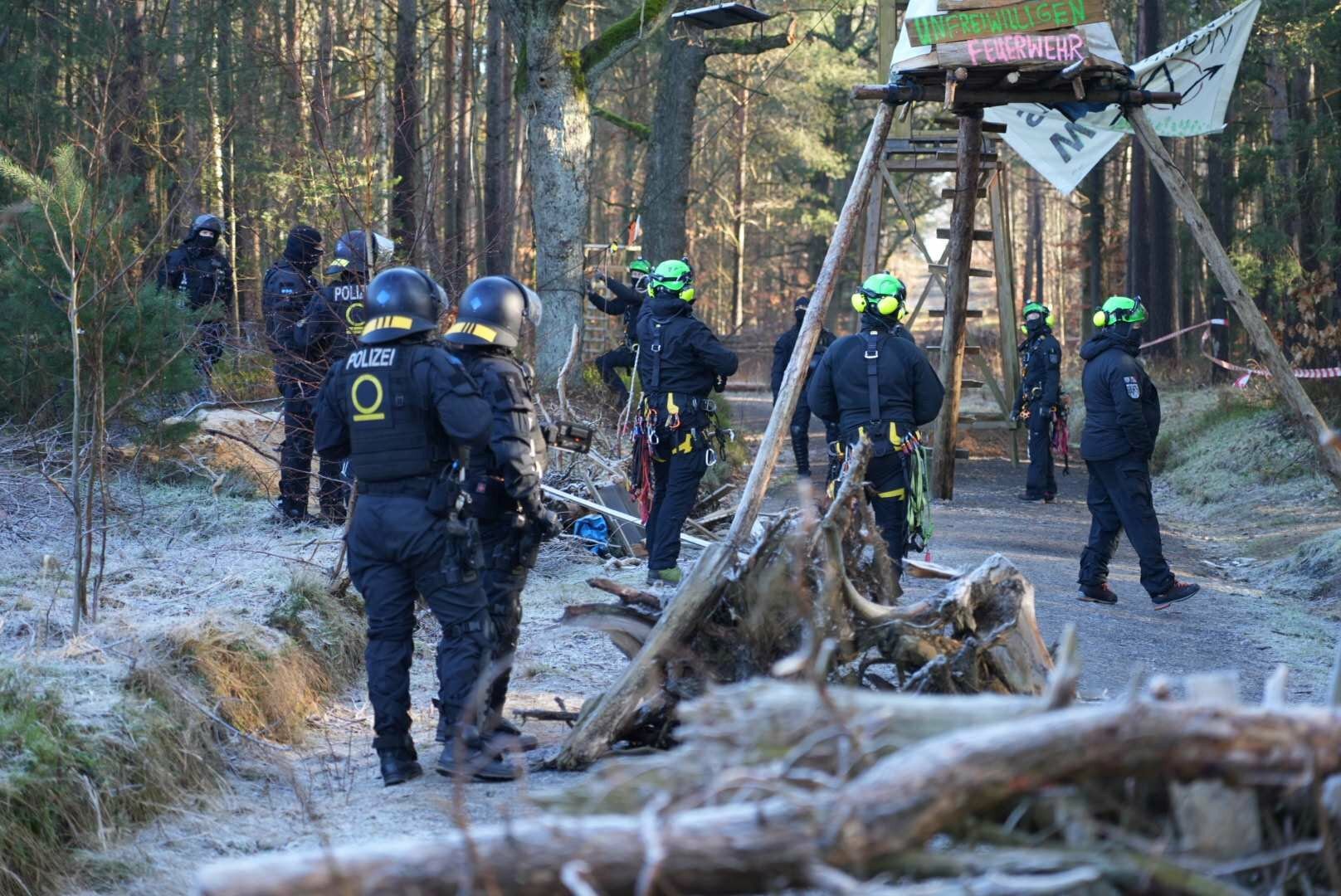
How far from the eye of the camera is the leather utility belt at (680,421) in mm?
9906

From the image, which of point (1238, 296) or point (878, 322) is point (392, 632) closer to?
point (878, 322)

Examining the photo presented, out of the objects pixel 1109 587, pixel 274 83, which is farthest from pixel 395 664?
pixel 274 83

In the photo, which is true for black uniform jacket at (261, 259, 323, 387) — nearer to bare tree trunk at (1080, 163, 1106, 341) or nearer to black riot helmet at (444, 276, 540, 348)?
black riot helmet at (444, 276, 540, 348)

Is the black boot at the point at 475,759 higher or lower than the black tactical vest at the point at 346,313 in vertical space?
lower

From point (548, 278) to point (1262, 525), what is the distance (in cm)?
798

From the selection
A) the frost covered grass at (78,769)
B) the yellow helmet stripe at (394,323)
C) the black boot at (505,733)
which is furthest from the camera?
the black boot at (505,733)

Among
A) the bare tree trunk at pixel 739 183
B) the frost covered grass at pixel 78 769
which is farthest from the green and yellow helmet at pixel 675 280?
the bare tree trunk at pixel 739 183

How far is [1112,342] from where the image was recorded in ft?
33.3

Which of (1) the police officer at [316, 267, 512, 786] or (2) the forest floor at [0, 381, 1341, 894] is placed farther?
(1) the police officer at [316, 267, 512, 786]

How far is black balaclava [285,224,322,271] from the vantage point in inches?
404

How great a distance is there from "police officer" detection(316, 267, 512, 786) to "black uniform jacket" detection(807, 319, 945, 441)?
4147 mm

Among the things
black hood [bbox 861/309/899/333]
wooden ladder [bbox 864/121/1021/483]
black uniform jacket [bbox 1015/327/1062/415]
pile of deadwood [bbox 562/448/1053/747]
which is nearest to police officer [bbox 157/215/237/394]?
black hood [bbox 861/309/899/333]

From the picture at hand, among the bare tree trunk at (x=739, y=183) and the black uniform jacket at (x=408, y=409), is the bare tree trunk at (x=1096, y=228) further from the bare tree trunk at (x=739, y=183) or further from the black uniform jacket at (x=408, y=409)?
the black uniform jacket at (x=408, y=409)

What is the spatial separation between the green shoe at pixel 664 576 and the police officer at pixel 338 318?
7.08 feet
